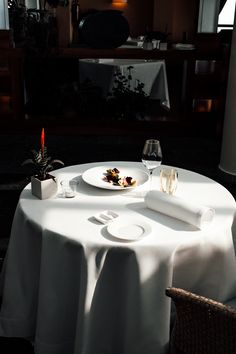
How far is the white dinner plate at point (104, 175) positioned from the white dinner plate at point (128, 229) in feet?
0.94

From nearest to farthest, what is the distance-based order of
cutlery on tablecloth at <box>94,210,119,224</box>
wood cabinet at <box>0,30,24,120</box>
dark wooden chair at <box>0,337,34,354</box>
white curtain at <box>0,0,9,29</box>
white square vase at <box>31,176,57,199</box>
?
1. cutlery on tablecloth at <box>94,210,119,224</box>
2. white square vase at <box>31,176,57,199</box>
3. dark wooden chair at <box>0,337,34,354</box>
4. wood cabinet at <box>0,30,24,120</box>
5. white curtain at <box>0,0,9,29</box>

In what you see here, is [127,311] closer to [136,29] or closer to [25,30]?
[25,30]

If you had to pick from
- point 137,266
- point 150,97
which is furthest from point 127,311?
point 150,97

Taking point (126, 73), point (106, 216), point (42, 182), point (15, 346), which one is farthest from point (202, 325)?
point (126, 73)

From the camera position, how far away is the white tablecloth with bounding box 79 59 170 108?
17.7ft

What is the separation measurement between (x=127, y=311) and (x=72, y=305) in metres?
0.24

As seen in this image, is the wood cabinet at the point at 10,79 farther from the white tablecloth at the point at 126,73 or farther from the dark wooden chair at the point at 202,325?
the dark wooden chair at the point at 202,325

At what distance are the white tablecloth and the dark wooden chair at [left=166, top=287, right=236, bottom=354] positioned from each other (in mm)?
4238

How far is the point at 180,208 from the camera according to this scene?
172 centimetres

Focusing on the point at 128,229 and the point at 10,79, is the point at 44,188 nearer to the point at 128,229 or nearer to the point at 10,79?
the point at 128,229

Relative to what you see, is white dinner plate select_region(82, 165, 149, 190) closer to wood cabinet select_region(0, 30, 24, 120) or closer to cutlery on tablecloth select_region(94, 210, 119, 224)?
cutlery on tablecloth select_region(94, 210, 119, 224)

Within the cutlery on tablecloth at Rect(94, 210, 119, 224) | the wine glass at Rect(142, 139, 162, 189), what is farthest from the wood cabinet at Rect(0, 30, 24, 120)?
the cutlery on tablecloth at Rect(94, 210, 119, 224)

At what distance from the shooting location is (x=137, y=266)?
159cm

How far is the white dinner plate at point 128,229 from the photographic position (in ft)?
5.33
